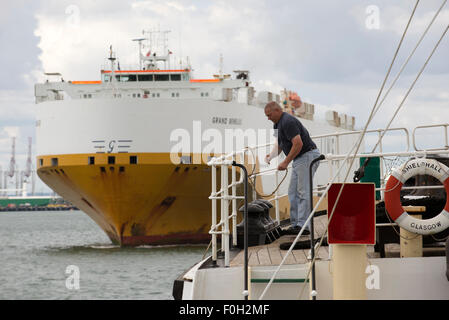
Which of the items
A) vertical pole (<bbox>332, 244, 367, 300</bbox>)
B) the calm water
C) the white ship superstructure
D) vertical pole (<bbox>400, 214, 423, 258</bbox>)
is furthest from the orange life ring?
the white ship superstructure

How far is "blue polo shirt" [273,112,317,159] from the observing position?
707 cm

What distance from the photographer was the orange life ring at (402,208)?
18.1 ft

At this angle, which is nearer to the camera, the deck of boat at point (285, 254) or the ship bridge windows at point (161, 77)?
the deck of boat at point (285, 254)

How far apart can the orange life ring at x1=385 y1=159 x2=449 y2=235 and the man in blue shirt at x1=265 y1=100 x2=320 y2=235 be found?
1395mm

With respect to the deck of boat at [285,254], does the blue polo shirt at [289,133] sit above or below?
above

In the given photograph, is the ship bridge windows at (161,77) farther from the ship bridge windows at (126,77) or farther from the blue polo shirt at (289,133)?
the blue polo shirt at (289,133)

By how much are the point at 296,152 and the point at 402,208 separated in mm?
1587

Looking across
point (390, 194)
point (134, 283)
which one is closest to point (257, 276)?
point (390, 194)

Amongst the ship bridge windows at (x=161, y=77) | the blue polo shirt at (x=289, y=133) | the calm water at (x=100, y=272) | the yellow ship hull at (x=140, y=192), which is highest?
the ship bridge windows at (x=161, y=77)

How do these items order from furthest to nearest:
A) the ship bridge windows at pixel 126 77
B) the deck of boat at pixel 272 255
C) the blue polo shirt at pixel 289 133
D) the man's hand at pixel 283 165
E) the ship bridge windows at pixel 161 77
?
the ship bridge windows at pixel 126 77 → the ship bridge windows at pixel 161 77 → the blue polo shirt at pixel 289 133 → the man's hand at pixel 283 165 → the deck of boat at pixel 272 255

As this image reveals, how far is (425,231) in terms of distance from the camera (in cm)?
551

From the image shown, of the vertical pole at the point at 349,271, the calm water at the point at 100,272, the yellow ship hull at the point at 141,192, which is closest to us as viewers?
the vertical pole at the point at 349,271

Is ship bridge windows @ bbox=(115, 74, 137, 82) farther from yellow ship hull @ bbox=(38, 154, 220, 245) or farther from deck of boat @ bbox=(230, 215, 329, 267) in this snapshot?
deck of boat @ bbox=(230, 215, 329, 267)

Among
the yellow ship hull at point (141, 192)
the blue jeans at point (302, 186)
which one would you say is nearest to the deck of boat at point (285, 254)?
the blue jeans at point (302, 186)
